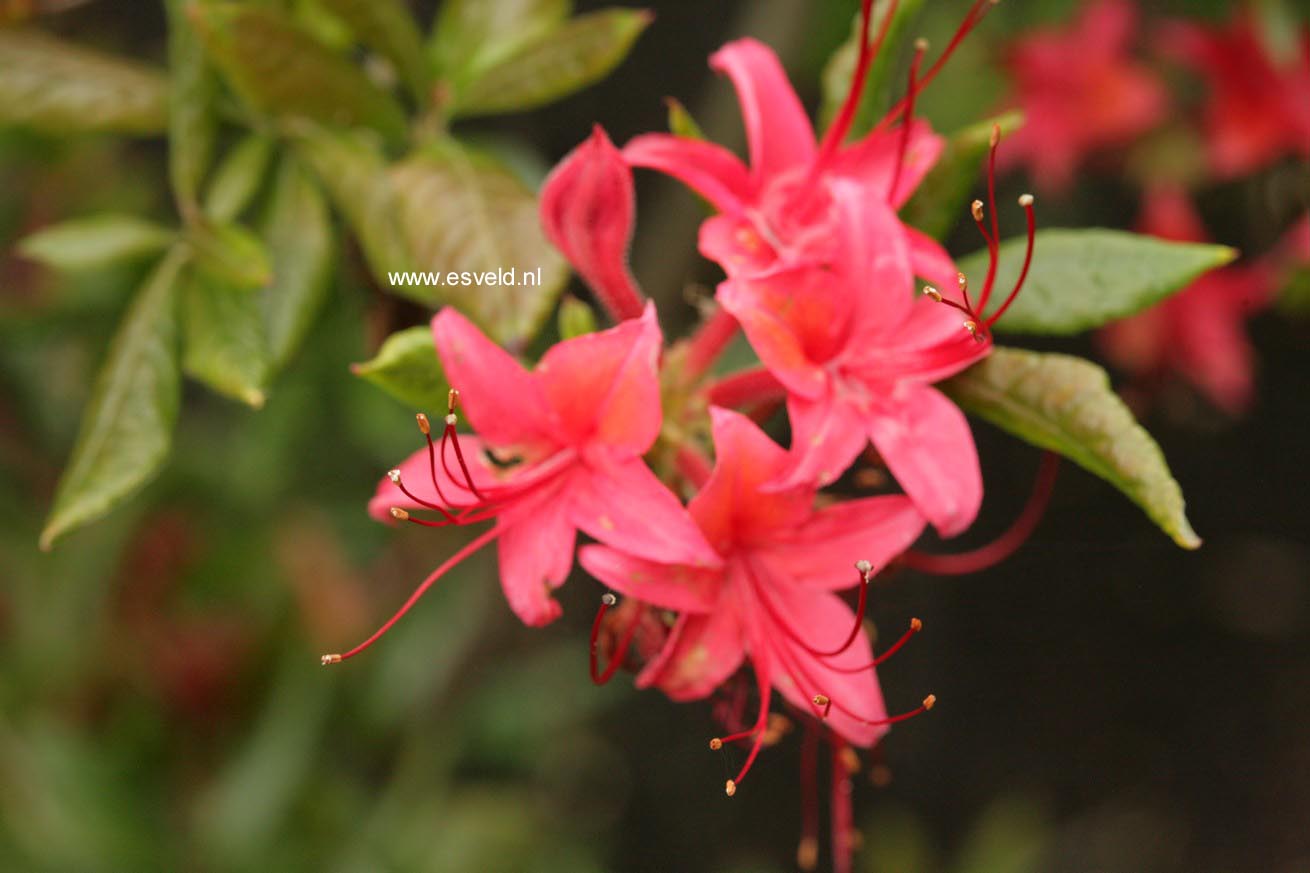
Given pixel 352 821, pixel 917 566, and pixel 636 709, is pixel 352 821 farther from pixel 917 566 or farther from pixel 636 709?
pixel 917 566

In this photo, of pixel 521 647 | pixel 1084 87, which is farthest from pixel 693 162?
pixel 521 647

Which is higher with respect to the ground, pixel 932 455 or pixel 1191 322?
pixel 932 455

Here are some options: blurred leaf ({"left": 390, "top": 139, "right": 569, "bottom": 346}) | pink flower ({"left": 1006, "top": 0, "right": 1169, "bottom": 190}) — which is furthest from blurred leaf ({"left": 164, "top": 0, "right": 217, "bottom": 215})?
pink flower ({"left": 1006, "top": 0, "right": 1169, "bottom": 190})

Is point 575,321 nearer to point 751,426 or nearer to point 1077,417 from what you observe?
point 751,426

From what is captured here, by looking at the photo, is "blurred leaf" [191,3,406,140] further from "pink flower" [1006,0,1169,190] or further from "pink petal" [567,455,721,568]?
"pink flower" [1006,0,1169,190]

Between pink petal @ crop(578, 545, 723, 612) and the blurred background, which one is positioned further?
the blurred background

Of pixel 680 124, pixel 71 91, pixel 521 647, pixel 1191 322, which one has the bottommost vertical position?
pixel 521 647

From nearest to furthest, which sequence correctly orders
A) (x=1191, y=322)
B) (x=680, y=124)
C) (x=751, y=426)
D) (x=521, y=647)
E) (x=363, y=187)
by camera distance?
(x=751, y=426) → (x=680, y=124) → (x=363, y=187) → (x=1191, y=322) → (x=521, y=647)
